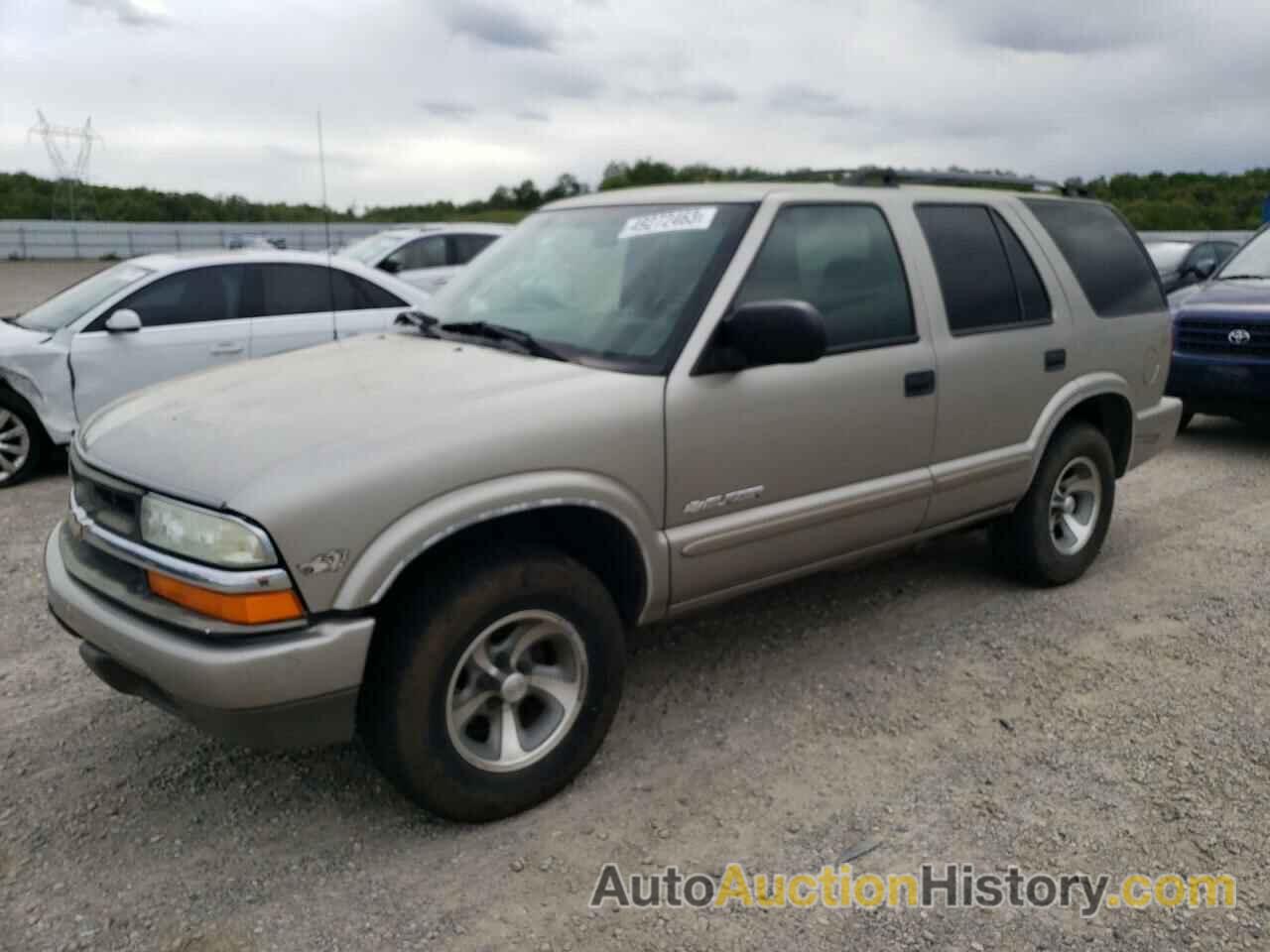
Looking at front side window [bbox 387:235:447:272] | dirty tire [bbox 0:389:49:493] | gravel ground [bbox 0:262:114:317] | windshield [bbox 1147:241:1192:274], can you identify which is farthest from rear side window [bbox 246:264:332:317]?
gravel ground [bbox 0:262:114:317]

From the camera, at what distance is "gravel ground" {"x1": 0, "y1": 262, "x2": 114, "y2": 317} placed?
66.7 feet

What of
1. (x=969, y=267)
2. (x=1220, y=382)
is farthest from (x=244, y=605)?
(x=1220, y=382)

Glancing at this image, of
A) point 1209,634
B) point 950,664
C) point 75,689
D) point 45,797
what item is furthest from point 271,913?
point 1209,634

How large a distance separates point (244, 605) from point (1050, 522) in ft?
12.2

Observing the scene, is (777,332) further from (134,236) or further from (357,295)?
(134,236)

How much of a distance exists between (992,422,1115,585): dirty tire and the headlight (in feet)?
11.4

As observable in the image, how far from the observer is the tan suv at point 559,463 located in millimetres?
2682

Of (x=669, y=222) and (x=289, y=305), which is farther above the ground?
(x=669, y=222)

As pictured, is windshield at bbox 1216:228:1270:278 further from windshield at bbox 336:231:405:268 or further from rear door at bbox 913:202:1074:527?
windshield at bbox 336:231:405:268

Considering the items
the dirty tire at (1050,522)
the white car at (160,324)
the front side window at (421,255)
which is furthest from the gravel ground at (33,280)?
the dirty tire at (1050,522)

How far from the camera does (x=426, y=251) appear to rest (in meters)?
12.0

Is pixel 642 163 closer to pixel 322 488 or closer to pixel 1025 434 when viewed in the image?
pixel 1025 434

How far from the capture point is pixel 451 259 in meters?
12.2

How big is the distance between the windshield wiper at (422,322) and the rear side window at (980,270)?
1996 millimetres
